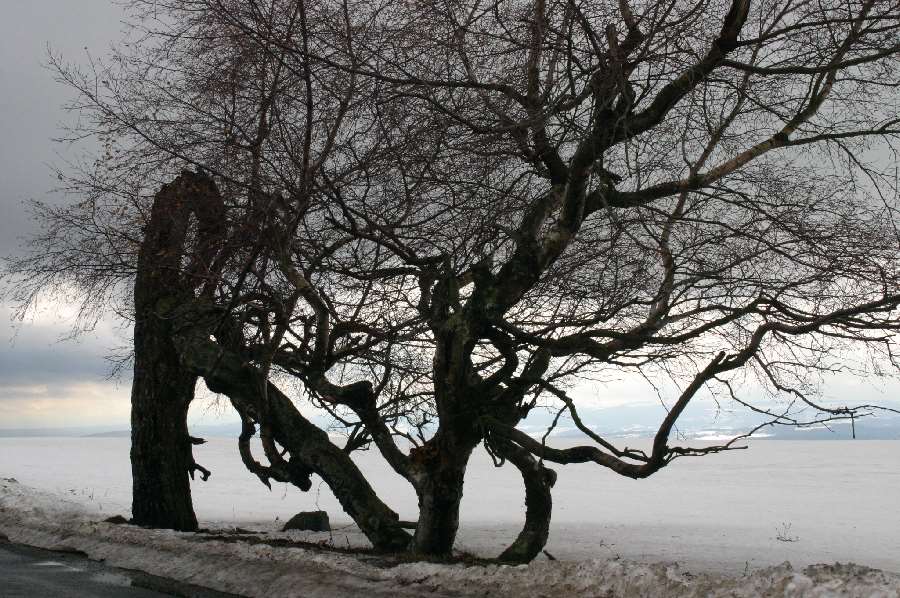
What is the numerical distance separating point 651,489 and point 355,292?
24.4 meters

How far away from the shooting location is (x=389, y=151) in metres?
8.80

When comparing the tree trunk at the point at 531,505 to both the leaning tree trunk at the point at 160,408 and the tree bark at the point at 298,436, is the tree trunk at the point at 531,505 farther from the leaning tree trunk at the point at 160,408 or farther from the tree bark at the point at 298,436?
the leaning tree trunk at the point at 160,408

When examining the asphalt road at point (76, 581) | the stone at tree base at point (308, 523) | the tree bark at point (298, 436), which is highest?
the tree bark at point (298, 436)

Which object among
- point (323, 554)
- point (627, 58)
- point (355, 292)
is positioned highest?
point (627, 58)

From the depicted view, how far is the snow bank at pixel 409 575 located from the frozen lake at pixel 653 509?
540cm

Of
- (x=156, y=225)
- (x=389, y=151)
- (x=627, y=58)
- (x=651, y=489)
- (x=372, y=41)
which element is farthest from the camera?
(x=651, y=489)

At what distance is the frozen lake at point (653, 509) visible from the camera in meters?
15.4

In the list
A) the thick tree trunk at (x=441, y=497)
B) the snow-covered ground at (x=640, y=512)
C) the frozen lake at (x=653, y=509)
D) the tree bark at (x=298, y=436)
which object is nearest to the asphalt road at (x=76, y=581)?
the snow-covered ground at (x=640, y=512)

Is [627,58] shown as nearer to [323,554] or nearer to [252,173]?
[252,173]

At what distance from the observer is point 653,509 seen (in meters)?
24.8

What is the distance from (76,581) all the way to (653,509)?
62.3ft

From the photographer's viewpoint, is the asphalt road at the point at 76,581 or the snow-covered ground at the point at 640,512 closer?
the asphalt road at the point at 76,581

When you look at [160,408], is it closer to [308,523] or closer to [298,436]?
[298,436]

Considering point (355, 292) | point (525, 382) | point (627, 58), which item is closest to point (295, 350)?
point (355, 292)
